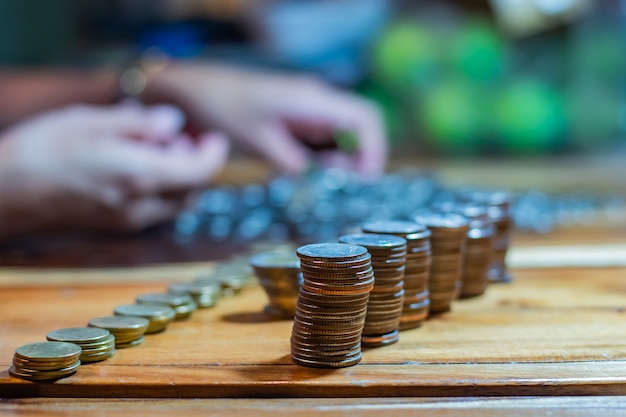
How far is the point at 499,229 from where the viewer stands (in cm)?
115

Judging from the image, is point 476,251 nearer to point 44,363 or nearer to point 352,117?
point 44,363

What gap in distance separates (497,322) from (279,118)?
1.27 m

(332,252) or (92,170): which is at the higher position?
(92,170)

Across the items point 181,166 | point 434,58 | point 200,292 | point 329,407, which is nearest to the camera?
point 329,407

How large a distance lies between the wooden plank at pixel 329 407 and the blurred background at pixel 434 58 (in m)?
3.48

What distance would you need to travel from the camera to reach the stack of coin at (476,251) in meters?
1.07

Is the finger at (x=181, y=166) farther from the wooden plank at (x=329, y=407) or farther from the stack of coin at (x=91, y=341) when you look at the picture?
the wooden plank at (x=329, y=407)

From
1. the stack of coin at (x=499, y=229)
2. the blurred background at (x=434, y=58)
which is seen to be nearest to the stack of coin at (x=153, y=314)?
the stack of coin at (x=499, y=229)

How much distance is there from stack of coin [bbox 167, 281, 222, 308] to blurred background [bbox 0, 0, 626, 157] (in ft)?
10.2

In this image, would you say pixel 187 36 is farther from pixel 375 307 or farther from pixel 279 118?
pixel 375 307

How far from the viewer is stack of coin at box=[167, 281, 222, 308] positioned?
1.06 meters

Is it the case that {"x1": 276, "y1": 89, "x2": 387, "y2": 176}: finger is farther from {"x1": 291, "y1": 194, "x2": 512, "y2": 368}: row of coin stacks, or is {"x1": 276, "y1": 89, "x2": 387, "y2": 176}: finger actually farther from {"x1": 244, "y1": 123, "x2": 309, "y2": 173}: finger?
{"x1": 291, "y1": 194, "x2": 512, "y2": 368}: row of coin stacks

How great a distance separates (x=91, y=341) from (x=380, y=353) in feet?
1.04

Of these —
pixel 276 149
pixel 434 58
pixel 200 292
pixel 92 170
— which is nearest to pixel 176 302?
pixel 200 292
